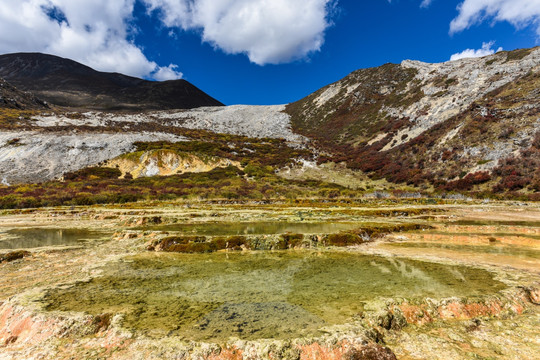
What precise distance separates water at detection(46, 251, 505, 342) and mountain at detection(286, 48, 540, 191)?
4517cm

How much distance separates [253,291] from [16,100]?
6146 inches

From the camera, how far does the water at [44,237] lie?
15.7 meters

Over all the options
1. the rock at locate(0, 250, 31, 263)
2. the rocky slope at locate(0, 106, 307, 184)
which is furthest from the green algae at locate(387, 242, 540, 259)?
the rocky slope at locate(0, 106, 307, 184)

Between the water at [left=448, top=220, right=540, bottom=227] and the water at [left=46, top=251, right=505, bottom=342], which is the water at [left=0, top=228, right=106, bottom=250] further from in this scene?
the water at [left=448, top=220, right=540, bottom=227]

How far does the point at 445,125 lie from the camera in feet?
217

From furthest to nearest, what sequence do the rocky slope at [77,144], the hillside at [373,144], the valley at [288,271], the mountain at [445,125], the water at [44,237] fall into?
the rocky slope at [77,144]
the hillside at [373,144]
the mountain at [445,125]
the water at [44,237]
the valley at [288,271]

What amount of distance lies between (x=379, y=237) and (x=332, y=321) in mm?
12558

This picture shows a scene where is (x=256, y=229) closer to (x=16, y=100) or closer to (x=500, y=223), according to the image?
(x=500, y=223)

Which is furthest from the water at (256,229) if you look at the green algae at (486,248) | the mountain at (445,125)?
the mountain at (445,125)

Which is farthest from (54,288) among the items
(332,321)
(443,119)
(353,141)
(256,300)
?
(353,141)

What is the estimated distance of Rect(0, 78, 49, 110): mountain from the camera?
10735 cm

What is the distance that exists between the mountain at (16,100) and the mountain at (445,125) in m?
119

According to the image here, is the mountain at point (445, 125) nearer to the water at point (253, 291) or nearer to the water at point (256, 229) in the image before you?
the water at point (256, 229)

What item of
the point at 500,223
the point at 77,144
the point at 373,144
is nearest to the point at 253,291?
the point at 500,223
